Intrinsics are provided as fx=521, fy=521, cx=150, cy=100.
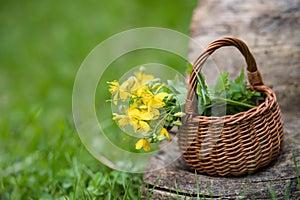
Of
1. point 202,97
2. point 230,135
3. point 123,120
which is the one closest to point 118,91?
point 123,120

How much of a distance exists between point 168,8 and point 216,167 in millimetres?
2680

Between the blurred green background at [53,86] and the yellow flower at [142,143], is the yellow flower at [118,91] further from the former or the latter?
the blurred green background at [53,86]

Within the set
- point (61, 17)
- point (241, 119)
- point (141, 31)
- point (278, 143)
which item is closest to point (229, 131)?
point (241, 119)

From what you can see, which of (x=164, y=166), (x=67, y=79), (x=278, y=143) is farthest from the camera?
(x=67, y=79)

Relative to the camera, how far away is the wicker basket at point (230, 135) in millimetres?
1742

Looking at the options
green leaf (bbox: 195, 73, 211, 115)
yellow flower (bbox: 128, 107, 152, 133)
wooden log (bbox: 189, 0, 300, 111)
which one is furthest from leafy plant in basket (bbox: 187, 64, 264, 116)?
wooden log (bbox: 189, 0, 300, 111)

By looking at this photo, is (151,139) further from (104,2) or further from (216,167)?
(104,2)

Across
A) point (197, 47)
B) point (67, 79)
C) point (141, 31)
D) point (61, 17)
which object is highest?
point (61, 17)

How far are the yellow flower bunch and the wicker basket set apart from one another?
7cm

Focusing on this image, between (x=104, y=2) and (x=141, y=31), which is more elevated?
(x=104, y=2)

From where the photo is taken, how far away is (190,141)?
181cm

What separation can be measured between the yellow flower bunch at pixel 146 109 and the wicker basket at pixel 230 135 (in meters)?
0.07

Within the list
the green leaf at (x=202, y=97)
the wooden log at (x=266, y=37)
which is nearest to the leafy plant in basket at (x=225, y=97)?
the green leaf at (x=202, y=97)

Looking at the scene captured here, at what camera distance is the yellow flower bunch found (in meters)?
1.69
